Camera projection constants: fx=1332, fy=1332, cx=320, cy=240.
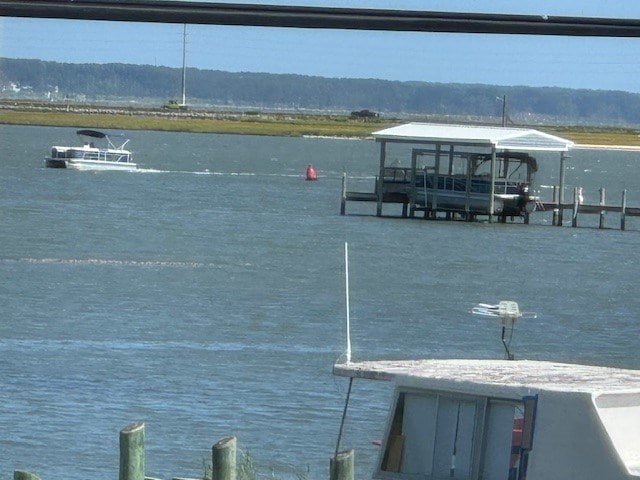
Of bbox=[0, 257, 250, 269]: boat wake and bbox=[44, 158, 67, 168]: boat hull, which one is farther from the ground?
bbox=[0, 257, 250, 269]: boat wake

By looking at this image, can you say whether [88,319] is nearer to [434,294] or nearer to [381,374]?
[434,294]

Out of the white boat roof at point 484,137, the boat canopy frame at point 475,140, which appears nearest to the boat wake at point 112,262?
the boat canopy frame at point 475,140

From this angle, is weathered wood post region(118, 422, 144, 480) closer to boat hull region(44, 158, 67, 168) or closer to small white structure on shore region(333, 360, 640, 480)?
small white structure on shore region(333, 360, 640, 480)

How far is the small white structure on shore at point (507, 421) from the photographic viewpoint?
17.3 ft

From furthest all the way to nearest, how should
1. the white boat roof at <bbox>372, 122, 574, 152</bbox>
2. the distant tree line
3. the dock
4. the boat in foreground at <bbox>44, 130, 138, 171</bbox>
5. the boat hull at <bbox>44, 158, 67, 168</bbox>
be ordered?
the boat hull at <bbox>44, 158, 67, 168</bbox>
the boat in foreground at <bbox>44, 130, 138, 171</bbox>
the white boat roof at <bbox>372, 122, 574, 152</bbox>
the dock
the distant tree line

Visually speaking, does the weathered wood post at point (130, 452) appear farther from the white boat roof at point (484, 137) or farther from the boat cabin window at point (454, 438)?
the white boat roof at point (484, 137)

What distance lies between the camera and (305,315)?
88.1 feet

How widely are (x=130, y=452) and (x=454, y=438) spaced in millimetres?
1446

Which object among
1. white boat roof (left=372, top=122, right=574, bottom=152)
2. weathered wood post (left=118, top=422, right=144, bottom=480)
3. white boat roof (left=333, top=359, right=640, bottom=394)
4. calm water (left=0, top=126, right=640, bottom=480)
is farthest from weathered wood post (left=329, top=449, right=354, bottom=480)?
white boat roof (left=372, top=122, right=574, bottom=152)

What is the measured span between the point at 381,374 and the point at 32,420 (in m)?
9.09

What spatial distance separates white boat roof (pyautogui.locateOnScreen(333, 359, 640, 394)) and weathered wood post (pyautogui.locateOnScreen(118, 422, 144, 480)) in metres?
1.14

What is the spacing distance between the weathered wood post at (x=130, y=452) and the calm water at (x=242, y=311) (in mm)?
1434

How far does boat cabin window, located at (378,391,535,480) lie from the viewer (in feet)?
19.1

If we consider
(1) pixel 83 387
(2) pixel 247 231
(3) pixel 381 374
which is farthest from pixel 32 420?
(2) pixel 247 231
